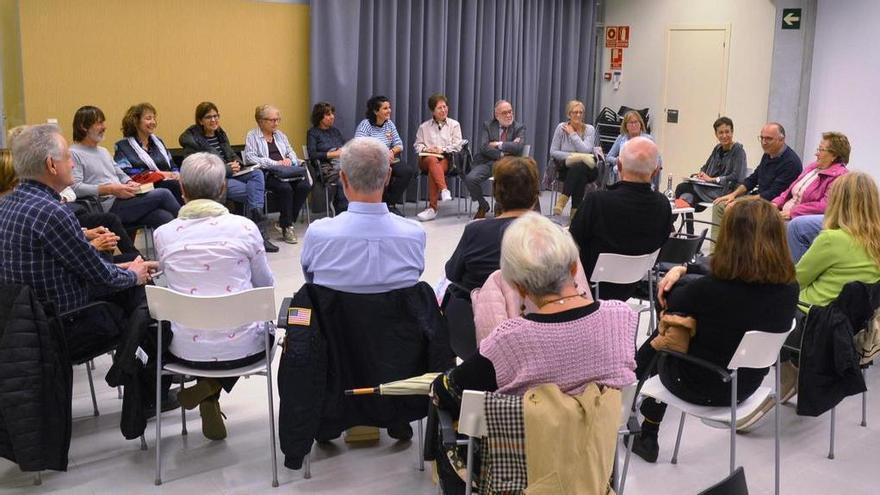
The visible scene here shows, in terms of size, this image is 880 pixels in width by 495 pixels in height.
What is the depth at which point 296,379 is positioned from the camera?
3.09 meters

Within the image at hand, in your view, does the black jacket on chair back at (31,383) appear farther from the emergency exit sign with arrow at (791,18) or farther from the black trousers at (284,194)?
the emergency exit sign with arrow at (791,18)

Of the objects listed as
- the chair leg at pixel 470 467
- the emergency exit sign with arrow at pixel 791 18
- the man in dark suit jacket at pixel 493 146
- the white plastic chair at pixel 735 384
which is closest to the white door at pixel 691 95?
the emergency exit sign with arrow at pixel 791 18

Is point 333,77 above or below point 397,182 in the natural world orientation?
above

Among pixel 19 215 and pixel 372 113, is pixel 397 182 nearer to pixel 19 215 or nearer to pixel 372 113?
pixel 372 113

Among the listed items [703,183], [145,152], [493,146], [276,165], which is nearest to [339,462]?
[145,152]

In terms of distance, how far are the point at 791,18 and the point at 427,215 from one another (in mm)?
4151

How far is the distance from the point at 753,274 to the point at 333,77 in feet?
18.7

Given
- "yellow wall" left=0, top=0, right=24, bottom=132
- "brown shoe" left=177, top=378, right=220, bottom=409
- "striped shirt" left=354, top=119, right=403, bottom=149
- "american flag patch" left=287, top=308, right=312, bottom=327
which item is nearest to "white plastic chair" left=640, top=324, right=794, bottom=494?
"american flag patch" left=287, top=308, right=312, bottom=327

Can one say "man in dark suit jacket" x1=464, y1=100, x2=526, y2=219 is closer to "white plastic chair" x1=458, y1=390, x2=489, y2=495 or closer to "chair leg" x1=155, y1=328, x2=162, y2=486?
"chair leg" x1=155, y1=328, x2=162, y2=486

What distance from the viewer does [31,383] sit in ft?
9.88

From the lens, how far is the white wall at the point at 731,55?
907 cm

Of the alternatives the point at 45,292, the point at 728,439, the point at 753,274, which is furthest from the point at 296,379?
the point at 728,439

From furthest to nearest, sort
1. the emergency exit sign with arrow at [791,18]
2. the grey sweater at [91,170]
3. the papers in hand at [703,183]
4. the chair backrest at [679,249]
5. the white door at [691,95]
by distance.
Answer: the white door at [691,95], the emergency exit sign with arrow at [791,18], the papers in hand at [703,183], the grey sweater at [91,170], the chair backrest at [679,249]

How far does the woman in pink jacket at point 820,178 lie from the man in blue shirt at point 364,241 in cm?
325
